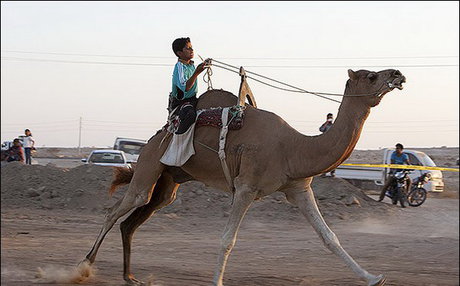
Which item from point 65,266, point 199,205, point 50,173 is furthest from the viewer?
point 50,173

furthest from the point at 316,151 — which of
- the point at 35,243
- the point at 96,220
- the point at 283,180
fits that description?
the point at 96,220

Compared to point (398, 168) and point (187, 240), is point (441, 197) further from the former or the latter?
point (187, 240)

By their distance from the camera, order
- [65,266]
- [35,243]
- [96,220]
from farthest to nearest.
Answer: [96,220], [35,243], [65,266]

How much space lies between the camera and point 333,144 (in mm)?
8023

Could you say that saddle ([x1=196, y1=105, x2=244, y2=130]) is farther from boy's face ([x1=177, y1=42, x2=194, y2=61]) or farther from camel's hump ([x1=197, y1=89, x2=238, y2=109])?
boy's face ([x1=177, y1=42, x2=194, y2=61])

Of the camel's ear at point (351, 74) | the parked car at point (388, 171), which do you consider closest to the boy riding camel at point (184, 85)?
the camel's ear at point (351, 74)

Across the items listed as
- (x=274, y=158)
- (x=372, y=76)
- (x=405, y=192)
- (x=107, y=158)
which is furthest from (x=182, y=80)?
(x=107, y=158)

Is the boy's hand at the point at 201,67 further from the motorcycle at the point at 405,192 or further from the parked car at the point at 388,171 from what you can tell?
the parked car at the point at 388,171

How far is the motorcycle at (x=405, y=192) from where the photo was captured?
21422 millimetres

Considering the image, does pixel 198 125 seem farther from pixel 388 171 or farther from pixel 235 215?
pixel 388 171

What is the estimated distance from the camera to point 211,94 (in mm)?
9078

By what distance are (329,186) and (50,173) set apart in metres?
8.72

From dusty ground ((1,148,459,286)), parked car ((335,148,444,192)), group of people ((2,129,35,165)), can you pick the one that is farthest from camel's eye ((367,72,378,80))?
group of people ((2,129,35,165))

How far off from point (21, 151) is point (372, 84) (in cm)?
1888
